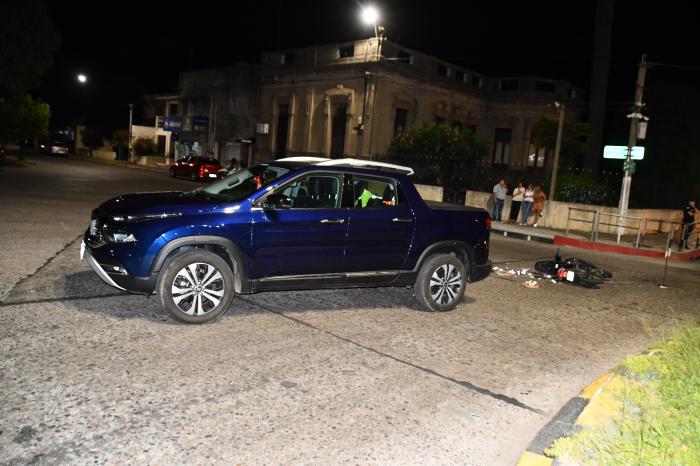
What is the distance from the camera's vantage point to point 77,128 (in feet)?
242

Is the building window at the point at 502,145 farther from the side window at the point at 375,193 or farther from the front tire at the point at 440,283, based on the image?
the side window at the point at 375,193

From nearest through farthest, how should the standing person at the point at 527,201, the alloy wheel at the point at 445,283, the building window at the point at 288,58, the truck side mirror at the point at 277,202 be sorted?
1. the truck side mirror at the point at 277,202
2. the alloy wheel at the point at 445,283
3. the standing person at the point at 527,201
4. the building window at the point at 288,58

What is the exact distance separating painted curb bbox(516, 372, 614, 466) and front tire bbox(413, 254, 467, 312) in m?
2.58

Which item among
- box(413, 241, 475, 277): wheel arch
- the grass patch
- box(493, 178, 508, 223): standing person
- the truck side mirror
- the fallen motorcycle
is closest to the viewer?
the grass patch

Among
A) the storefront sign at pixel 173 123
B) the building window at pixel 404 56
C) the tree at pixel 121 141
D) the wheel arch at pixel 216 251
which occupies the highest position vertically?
the building window at pixel 404 56

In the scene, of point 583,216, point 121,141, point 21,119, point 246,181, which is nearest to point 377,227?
point 246,181

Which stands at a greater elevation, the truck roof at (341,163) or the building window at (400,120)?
the building window at (400,120)

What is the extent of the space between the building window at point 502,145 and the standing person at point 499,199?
27860 mm

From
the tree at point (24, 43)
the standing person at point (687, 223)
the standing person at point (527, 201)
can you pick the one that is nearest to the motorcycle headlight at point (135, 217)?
the standing person at point (687, 223)

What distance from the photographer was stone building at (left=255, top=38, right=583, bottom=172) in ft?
128

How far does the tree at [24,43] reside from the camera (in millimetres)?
30188

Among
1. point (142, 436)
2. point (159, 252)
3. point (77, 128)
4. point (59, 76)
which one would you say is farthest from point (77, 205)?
point (59, 76)

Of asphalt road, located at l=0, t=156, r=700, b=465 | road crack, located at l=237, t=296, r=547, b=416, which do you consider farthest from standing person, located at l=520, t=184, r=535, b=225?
road crack, located at l=237, t=296, r=547, b=416

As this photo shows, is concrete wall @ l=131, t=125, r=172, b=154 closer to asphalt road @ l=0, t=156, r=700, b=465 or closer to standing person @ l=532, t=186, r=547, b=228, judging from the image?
standing person @ l=532, t=186, r=547, b=228
